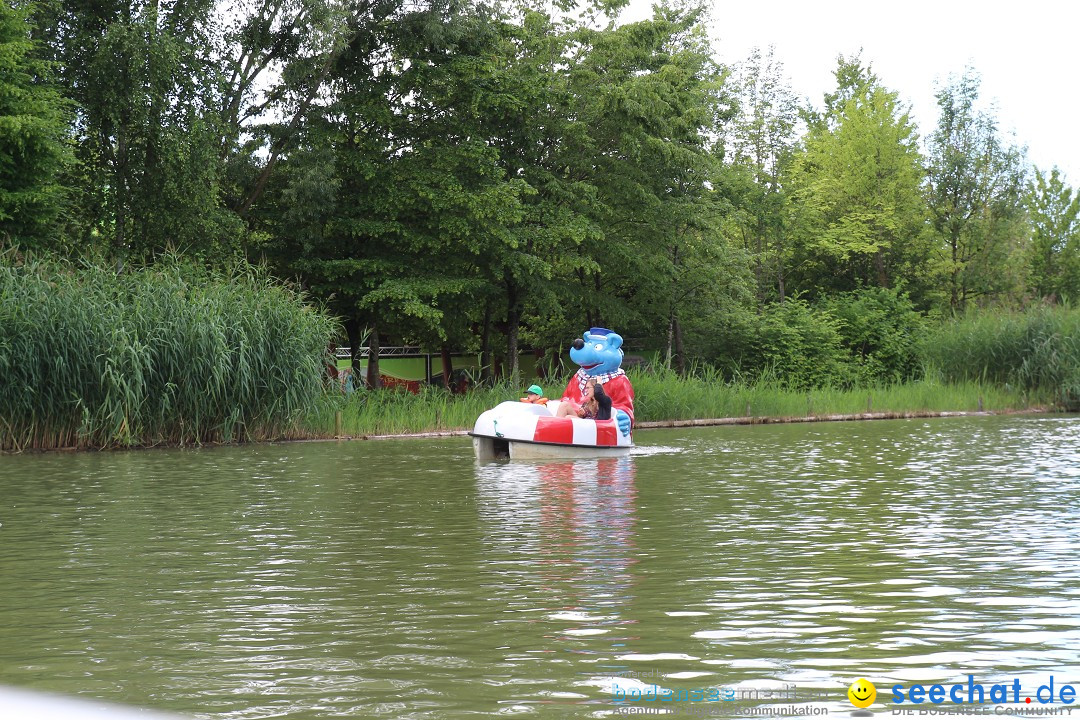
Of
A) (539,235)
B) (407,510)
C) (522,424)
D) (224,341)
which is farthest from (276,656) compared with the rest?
(539,235)

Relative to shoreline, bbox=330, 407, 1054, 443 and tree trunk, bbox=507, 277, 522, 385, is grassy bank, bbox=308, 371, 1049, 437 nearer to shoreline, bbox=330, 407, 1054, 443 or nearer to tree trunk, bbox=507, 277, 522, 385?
shoreline, bbox=330, 407, 1054, 443

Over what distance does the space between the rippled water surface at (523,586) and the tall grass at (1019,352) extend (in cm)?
1721

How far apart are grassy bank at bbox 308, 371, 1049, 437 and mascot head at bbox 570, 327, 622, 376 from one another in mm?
5751

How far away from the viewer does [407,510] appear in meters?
11.7

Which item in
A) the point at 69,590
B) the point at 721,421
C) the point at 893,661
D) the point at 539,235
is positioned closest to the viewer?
the point at 893,661

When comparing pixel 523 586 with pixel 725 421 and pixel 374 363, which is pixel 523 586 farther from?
pixel 374 363

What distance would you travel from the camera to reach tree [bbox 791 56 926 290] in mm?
45156

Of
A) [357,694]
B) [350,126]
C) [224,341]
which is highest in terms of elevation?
[350,126]

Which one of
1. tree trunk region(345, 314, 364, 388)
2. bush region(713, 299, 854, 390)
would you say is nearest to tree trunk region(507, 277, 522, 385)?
tree trunk region(345, 314, 364, 388)

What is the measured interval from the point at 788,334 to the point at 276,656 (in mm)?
34187

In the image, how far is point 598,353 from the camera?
18828 mm

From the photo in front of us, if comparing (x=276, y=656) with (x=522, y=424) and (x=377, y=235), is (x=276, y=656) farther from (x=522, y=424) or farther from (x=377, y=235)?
(x=377, y=235)

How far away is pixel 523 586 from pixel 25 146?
1912 centimetres

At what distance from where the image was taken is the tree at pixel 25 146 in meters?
22.6
